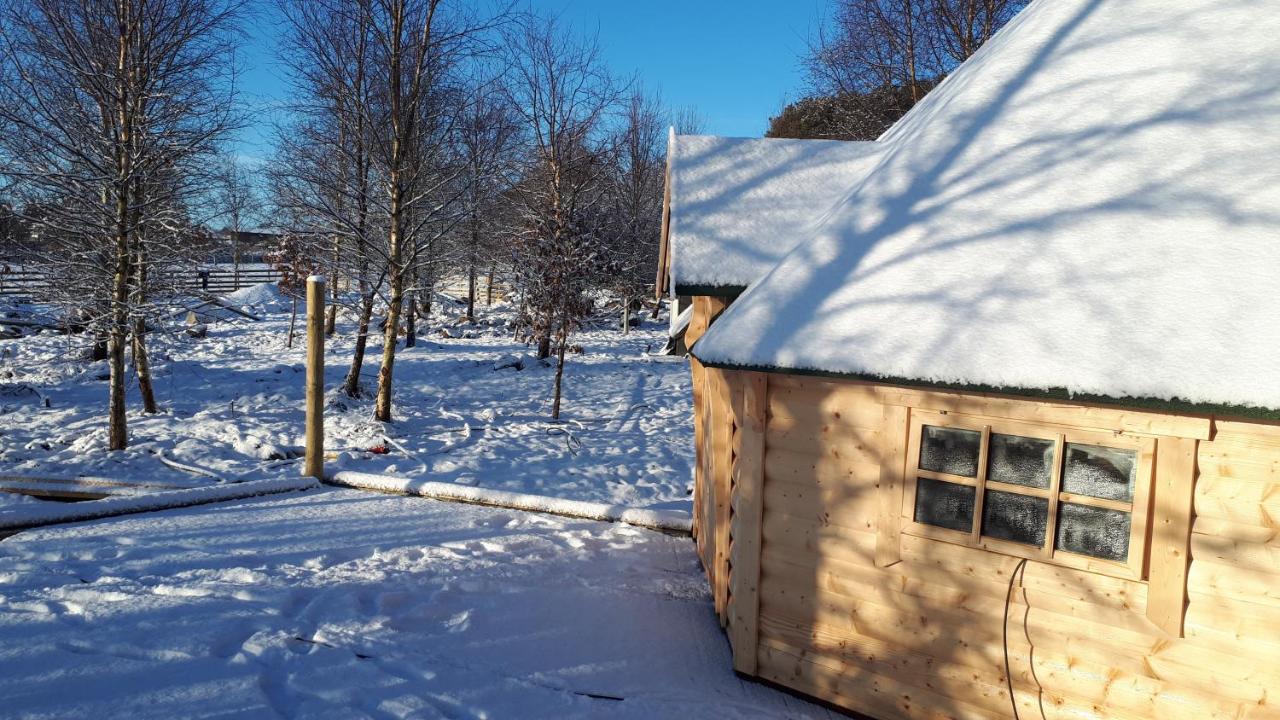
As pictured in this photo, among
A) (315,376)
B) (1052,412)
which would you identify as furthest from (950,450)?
(315,376)

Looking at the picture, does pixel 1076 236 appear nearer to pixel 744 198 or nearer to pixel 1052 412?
pixel 1052 412

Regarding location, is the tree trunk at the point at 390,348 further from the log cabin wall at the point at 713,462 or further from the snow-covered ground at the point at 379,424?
the log cabin wall at the point at 713,462

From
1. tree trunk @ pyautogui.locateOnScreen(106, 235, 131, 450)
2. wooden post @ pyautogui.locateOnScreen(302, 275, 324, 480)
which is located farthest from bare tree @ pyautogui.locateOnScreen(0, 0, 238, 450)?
wooden post @ pyautogui.locateOnScreen(302, 275, 324, 480)

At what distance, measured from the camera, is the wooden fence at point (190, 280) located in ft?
36.7

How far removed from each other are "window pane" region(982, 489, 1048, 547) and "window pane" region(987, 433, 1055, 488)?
90mm

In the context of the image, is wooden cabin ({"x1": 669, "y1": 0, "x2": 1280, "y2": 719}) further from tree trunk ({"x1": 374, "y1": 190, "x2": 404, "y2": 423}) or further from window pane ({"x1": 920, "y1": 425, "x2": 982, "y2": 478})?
tree trunk ({"x1": 374, "y1": 190, "x2": 404, "y2": 423})

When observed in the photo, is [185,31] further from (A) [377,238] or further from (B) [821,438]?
(B) [821,438]

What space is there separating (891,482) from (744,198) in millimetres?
3331

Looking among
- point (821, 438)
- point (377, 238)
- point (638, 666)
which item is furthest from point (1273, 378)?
point (377, 238)

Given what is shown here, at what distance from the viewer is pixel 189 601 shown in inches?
169

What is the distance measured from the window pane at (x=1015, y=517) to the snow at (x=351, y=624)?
1.63m

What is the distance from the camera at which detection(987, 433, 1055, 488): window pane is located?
3607 mm

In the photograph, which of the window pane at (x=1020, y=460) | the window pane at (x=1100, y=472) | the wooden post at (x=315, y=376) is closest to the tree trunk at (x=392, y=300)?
the wooden post at (x=315, y=376)

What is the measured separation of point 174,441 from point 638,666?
10.2 meters
